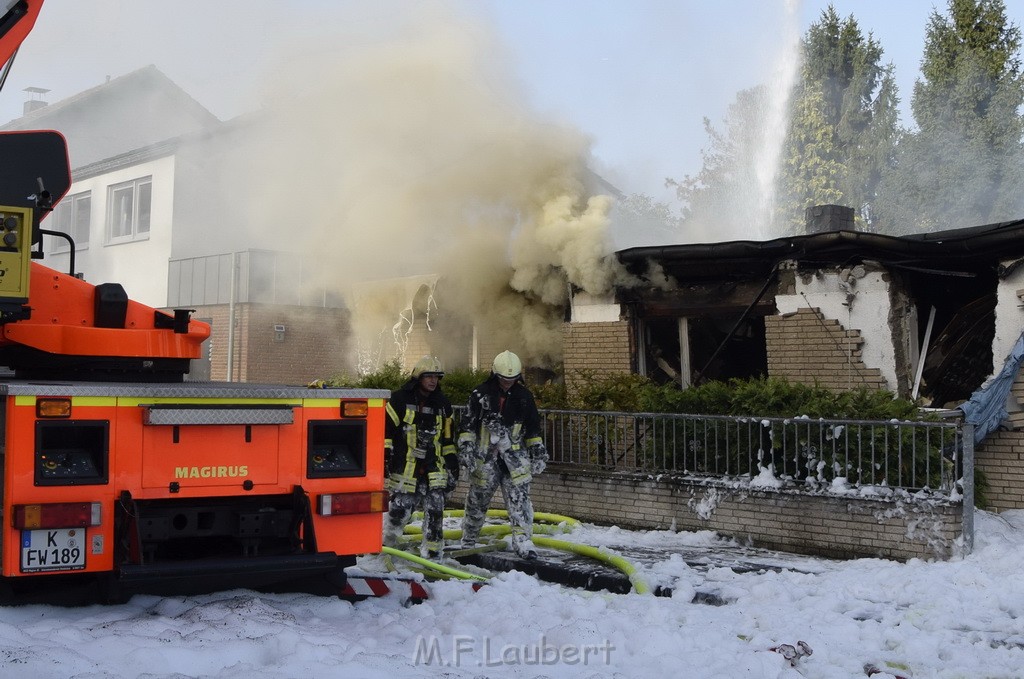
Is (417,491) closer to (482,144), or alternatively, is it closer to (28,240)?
(28,240)

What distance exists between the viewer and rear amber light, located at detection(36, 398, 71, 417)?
524 cm

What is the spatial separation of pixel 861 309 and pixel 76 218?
24933 mm

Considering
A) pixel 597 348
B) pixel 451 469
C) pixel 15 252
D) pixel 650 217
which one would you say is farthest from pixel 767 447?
pixel 650 217

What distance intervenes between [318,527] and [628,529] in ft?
16.3

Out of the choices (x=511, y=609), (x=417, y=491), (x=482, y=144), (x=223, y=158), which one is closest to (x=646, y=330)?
(x=482, y=144)

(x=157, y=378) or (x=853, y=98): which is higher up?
(x=853, y=98)

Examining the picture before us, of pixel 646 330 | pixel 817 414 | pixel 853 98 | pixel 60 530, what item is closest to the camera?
pixel 60 530

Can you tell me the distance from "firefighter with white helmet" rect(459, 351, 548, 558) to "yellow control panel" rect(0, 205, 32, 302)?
3.94 meters

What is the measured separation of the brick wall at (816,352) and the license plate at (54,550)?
811cm

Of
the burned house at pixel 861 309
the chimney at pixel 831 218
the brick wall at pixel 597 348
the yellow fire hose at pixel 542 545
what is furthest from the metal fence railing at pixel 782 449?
the chimney at pixel 831 218

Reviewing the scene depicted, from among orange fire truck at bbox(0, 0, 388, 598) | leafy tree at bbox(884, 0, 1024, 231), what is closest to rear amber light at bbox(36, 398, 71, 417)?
orange fire truck at bbox(0, 0, 388, 598)

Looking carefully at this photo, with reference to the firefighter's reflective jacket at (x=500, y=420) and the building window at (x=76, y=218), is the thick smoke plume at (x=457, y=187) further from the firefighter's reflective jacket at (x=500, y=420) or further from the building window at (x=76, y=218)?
the building window at (x=76, y=218)

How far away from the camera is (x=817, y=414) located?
30.8 ft

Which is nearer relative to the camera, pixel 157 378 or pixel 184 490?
pixel 184 490
